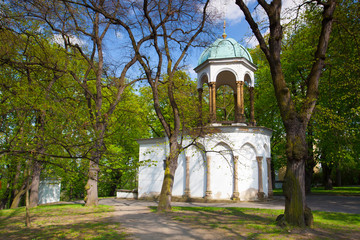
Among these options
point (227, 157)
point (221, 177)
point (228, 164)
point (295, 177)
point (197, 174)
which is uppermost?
point (227, 157)

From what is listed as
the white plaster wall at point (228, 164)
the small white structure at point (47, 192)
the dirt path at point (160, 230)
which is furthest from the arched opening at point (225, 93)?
the small white structure at point (47, 192)

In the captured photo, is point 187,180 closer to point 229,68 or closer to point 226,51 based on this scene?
point 229,68

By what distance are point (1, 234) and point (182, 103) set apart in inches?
349

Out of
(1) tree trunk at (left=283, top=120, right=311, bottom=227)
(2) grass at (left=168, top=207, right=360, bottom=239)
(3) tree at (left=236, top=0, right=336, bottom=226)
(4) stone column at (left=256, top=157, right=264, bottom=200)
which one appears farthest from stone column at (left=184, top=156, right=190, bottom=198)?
(1) tree trunk at (left=283, top=120, right=311, bottom=227)

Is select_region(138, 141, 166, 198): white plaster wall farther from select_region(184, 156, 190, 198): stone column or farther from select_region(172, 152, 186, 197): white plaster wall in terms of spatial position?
select_region(184, 156, 190, 198): stone column

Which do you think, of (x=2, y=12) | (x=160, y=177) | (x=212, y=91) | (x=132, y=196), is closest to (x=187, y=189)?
(x=160, y=177)

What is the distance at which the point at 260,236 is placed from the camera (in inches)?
256

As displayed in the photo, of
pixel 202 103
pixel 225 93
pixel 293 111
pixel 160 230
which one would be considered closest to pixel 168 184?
pixel 160 230

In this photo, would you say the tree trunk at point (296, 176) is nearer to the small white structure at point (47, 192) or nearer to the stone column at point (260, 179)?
the stone column at point (260, 179)

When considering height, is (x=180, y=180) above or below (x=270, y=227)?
above

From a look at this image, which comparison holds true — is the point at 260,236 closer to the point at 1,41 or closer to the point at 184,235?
the point at 184,235

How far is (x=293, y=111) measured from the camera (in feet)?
25.6

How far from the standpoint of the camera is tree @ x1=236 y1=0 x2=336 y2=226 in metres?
A: 7.38

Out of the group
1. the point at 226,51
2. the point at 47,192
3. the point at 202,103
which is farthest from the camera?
the point at 47,192
